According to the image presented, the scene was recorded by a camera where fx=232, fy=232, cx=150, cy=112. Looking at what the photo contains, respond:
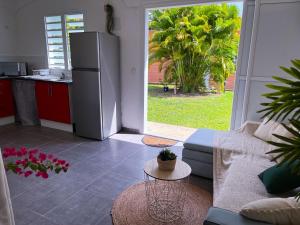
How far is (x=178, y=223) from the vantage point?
198 cm

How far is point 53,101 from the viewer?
4.14 meters

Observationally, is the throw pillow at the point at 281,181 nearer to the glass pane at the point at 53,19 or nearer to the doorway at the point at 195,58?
Result: the doorway at the point at 195,58

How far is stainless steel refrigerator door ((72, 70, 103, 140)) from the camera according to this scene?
3619mm

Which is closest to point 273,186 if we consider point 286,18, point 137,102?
point 286,18

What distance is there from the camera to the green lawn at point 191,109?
16.5 feet

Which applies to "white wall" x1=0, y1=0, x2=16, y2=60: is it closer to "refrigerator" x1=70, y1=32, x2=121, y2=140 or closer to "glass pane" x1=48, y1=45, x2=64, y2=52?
"glass pane" x1=48, y1=45, x2=64, y2=52

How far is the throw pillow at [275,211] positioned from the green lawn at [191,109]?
3.52 m

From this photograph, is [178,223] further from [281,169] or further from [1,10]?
[1,10]

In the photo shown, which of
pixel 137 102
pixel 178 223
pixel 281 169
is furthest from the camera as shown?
pixel 137 102

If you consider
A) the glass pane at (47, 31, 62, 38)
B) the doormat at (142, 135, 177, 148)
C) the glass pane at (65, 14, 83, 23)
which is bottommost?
the doormat at (142, 135, 177, 148)

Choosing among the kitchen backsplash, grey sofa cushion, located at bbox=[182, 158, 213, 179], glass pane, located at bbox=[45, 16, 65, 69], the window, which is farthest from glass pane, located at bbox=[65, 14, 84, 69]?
grey sofa cushion, located at bbox=[182, 158, 213, 179]

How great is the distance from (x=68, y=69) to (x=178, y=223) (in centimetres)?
373

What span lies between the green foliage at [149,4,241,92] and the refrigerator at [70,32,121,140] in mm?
3042

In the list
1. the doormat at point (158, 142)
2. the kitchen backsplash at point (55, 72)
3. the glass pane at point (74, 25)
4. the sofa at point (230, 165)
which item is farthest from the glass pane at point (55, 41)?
the sofa at point (230, 165)
